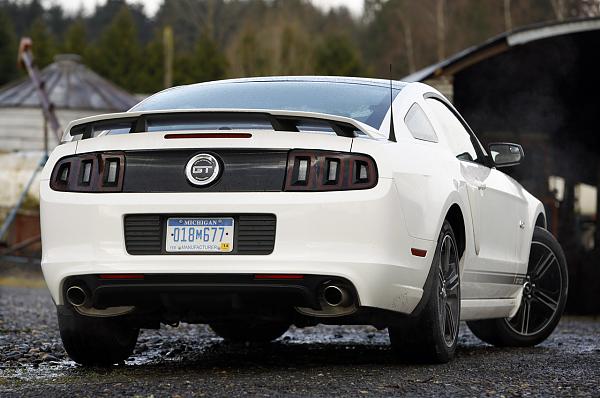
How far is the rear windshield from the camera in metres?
6.29

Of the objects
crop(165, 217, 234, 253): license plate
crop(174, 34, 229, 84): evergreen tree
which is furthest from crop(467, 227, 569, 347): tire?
crop(174, 34, 229, 84): evergreen tree

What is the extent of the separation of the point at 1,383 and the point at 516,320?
372 centimetres

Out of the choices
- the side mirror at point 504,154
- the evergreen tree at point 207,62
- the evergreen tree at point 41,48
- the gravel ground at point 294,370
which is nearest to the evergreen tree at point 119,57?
the evergreen tree at point 41,48

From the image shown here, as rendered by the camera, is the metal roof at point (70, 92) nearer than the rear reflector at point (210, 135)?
No

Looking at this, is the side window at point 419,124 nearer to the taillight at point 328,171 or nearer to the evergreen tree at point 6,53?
the taillight at point 328,171

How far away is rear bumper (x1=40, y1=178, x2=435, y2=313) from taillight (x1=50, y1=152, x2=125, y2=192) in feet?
0.24

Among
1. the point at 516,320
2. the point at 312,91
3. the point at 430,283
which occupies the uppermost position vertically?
the point at 312,91

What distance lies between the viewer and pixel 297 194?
551 centimetres

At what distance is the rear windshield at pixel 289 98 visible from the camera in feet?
20.6

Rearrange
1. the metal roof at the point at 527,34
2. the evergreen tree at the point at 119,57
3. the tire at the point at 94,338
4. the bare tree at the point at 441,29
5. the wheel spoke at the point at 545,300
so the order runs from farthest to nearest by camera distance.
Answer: the evergreen tree at the point at 119,57
the bare tree at the point at 441,29
the metal roof at the point at 527,34
the wheel spoke at the point at 545,300
the tire at the point at 94,338

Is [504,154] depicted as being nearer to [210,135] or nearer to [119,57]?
[210,135]

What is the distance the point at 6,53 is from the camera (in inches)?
2650

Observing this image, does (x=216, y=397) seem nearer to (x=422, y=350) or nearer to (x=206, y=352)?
(x=422, y=350)

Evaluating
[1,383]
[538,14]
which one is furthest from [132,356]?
[538,14]
